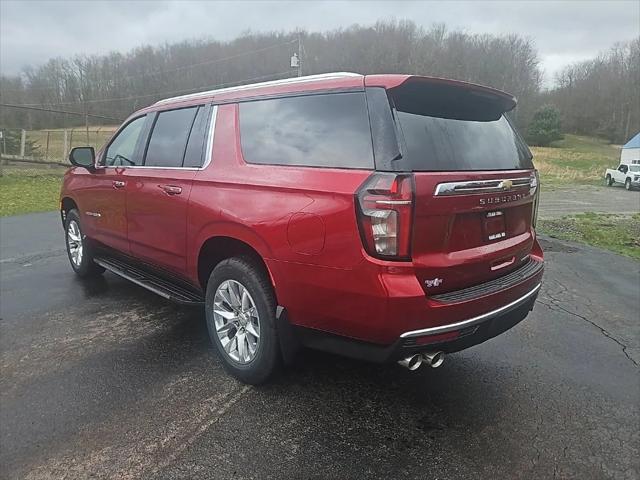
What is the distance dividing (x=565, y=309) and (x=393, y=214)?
3502mm

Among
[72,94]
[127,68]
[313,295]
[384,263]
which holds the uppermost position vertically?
[127,68]

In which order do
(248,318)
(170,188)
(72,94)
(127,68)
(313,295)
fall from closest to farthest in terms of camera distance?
1. (313,295)
2. (248,318)
3. (170,188)
4. (72,94)
5. (127,68)

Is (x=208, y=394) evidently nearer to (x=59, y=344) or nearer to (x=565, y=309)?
(x=59, y=344)

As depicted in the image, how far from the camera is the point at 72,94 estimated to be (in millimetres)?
39781

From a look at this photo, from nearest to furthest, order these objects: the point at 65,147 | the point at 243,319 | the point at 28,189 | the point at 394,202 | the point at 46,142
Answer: the point at 394,202
the point at 243,319
the point at 28,189
the point at 65,147
the point at 46,142

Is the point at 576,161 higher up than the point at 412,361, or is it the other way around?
the point at 576,161

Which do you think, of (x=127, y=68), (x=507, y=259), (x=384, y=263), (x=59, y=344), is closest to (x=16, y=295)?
(x=59, y=344)

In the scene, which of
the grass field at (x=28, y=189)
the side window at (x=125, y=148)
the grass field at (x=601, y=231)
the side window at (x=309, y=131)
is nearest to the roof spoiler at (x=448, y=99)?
the side window at (x=309, y=131)

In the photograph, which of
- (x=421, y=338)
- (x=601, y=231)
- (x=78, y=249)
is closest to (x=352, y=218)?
(x=421, y=338)

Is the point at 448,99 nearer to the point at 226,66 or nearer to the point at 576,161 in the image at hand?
the point at 226,66

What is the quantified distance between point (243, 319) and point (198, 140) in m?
1.37

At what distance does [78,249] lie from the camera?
5504 mm

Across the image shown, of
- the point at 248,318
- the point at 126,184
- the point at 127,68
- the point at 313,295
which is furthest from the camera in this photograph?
the point at 127,68

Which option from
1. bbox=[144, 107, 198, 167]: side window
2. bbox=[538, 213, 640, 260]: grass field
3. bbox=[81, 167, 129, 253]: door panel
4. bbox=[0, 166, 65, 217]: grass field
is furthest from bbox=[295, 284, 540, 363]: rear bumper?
bbox=[0, 166, 65, 217]: grass field
